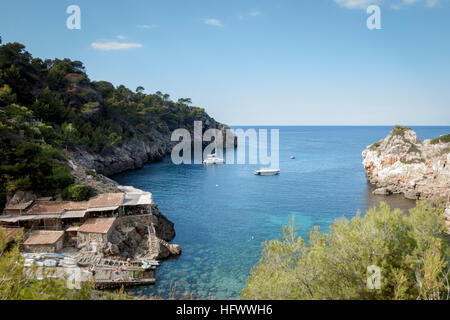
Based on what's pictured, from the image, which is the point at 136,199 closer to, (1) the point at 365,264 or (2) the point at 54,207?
(2) the point at 54,207

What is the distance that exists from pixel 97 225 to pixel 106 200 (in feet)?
11.9

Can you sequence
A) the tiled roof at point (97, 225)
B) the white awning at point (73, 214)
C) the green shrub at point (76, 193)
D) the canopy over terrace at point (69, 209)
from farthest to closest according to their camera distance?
the green shrub at point (76, 193)
the white awning at point (73, 214)
the canopy over terrace at point (69, 209)
the tiled roof at point (97, 225)

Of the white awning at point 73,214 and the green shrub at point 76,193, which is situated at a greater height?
the green shrub at point 76,193

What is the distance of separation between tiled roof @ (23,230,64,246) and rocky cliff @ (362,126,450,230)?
48307 millimetres

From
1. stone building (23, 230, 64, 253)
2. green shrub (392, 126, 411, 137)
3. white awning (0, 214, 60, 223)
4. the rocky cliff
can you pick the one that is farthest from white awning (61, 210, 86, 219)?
green shrub (392, 126, 411, 137)

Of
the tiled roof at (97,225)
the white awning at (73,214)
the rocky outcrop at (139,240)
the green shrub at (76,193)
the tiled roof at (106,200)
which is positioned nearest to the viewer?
the tiled roof at (97,225)

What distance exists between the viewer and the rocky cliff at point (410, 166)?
45.4m

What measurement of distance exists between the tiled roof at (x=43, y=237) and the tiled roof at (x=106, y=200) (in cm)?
414

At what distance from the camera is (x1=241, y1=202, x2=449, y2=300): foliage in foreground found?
10562mm

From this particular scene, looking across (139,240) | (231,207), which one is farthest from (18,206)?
(231,207)

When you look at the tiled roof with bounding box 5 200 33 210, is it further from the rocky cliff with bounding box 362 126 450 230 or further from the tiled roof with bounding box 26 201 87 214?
the rocky cliff with bounding box 362 126 450 230

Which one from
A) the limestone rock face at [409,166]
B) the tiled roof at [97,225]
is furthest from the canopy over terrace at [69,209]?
the limestone rock face at [409,166]

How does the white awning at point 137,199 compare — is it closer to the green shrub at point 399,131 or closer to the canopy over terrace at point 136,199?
the canopy over terrace at point 136,199

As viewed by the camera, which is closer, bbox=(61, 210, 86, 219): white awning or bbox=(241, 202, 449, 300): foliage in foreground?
bbox=(241, 202, 449, 300): foliage in foreground
